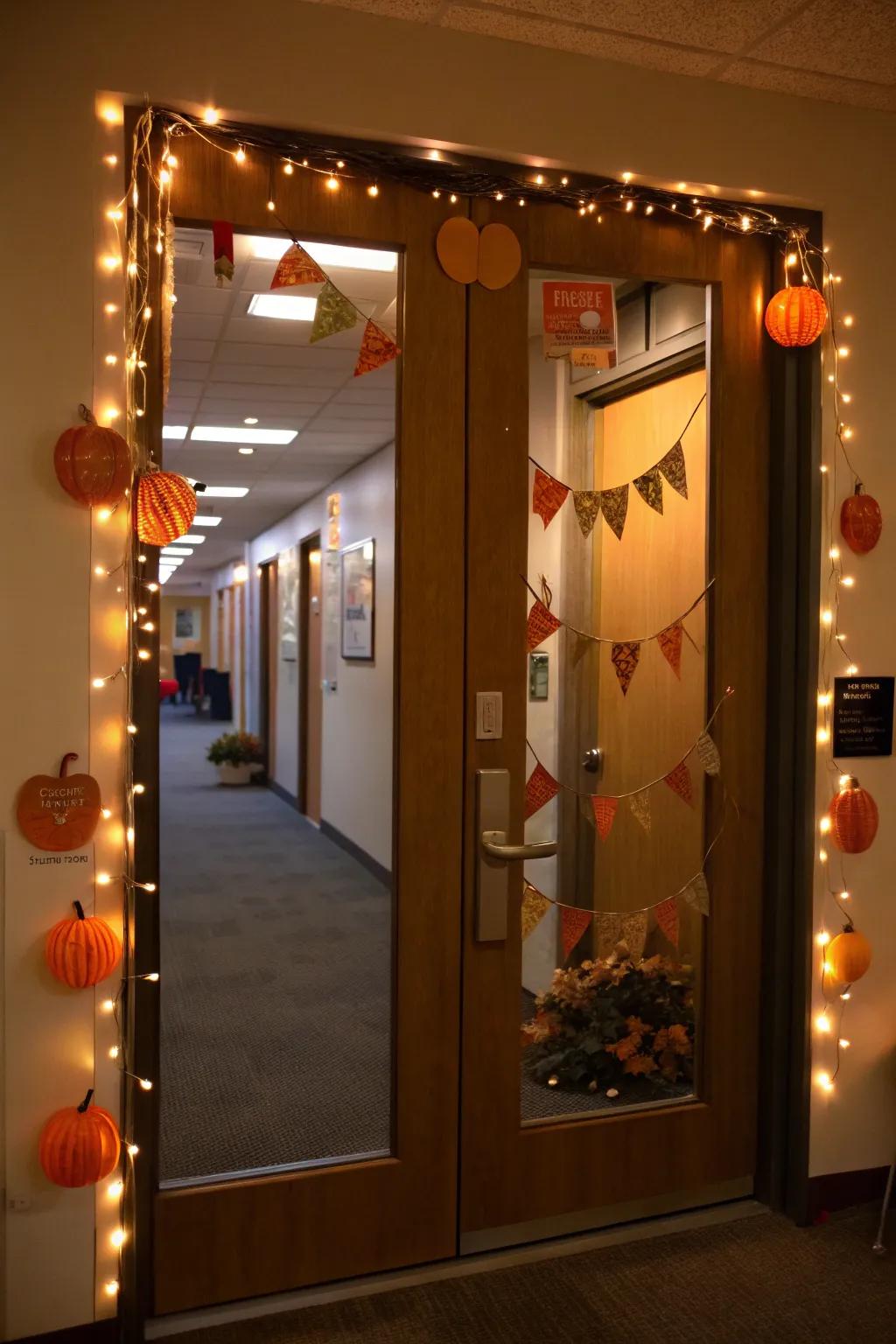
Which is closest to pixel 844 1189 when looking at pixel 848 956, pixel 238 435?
pixel 848 956

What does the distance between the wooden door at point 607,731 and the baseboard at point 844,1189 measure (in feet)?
0.56

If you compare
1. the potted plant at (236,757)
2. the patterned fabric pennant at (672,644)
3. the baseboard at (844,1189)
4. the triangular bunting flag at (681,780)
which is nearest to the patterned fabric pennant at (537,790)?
A: the triangular bunting flag at (681,780)

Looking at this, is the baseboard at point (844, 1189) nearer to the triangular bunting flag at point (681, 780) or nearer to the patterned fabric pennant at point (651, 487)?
the triangular bunting flag at point (681, 780)

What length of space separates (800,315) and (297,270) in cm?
122

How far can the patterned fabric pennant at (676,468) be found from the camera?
106 inches

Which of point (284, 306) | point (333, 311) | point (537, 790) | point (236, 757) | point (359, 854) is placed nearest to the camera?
point (333, 311)

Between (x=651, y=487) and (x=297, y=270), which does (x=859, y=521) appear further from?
(x=297, y=270)

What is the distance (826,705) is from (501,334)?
4.12 ft

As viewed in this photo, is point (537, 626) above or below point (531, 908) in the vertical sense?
above

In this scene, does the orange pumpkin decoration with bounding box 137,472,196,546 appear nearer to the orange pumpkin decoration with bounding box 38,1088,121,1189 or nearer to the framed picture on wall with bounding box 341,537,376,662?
the framed picture on wall with bounding box 341,537,376,662

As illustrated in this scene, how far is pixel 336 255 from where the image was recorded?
94.5 inches

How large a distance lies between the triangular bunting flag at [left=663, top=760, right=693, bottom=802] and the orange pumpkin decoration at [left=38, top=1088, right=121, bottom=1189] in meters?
1.52

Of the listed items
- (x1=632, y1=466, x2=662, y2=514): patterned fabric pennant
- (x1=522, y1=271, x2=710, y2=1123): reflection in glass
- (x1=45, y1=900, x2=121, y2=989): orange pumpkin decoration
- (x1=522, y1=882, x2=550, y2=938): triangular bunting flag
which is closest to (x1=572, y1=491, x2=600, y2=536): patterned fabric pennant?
(x1=522, y1=271, x2=710, y2=1123): reflection in glass

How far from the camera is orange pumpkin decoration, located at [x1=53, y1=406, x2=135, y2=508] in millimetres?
2070
